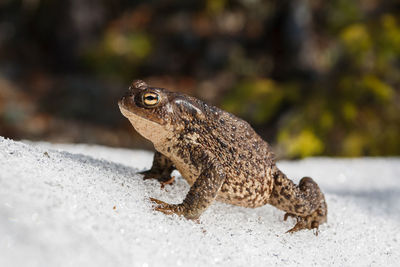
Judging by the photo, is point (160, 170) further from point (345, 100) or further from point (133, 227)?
point (345, 100)

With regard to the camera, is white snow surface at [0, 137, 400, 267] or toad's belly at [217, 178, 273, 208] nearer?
white snow surface at [0, 137, 400, 267]

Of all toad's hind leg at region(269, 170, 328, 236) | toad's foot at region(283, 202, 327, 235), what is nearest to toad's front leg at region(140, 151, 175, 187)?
toad's hind leg at region(269, 170, 328, 236)

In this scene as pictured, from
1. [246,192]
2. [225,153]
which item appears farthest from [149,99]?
[246,192]

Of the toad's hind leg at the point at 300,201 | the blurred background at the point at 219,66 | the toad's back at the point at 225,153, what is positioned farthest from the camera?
the blurred background at the point at 219,66

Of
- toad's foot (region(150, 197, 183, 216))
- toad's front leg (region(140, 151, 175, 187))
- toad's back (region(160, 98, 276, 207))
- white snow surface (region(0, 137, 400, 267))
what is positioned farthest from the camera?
toad's front leg (region(140, 151, 175, 187))

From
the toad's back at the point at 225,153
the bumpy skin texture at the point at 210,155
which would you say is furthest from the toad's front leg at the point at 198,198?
the toad's back at the point at 225,153

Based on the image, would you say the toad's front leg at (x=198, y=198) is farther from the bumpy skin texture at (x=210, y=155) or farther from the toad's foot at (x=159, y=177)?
the toad's foot at (x=159, y=177)

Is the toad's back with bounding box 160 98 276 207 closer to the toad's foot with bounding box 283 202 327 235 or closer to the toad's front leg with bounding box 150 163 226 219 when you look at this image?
the toad's front leg with bounding box 150 163 226 219
